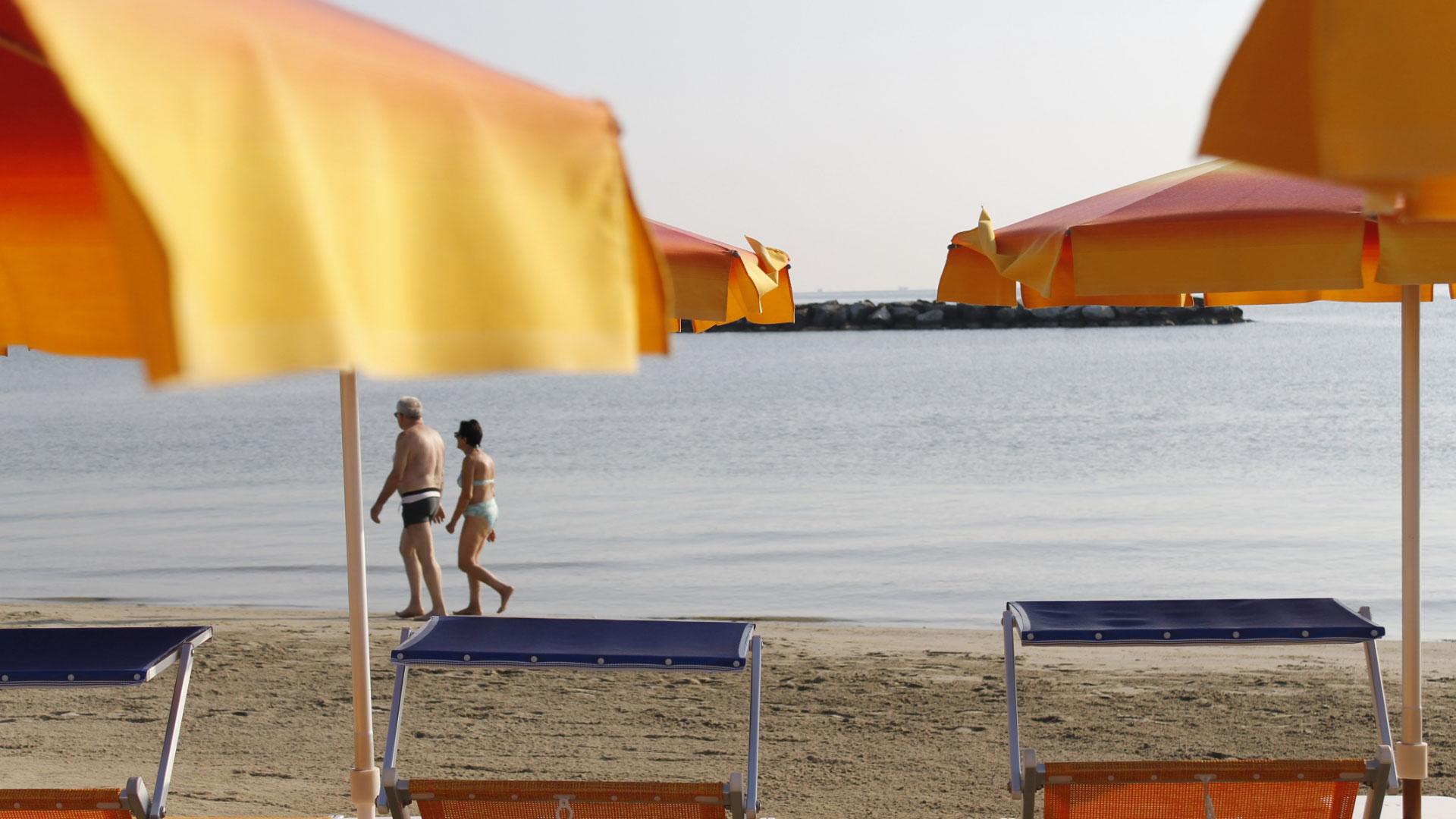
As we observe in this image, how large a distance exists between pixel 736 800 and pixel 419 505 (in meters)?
6.67

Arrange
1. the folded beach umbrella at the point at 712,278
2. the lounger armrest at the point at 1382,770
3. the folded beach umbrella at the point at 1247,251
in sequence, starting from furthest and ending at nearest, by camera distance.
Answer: the folded beach umbrella at the point at 712,278 → the lounger armrest at the point at 1382,770 → the folded beach umbrella at the point at 1247,251

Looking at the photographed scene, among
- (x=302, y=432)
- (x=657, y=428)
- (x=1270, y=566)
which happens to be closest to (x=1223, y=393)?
(x=657, y=428)

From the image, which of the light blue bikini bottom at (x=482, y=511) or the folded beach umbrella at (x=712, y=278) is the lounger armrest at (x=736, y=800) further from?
the light blue bikini bottom at (x=482, y=511)

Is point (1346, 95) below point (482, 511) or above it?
above

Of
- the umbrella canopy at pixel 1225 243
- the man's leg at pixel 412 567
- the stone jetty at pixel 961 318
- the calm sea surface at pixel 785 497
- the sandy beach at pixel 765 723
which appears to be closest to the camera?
the umbrella canopy at pixel 1225 243

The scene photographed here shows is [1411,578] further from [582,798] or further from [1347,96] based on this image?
[1347,96]

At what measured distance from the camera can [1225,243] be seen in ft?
11.2

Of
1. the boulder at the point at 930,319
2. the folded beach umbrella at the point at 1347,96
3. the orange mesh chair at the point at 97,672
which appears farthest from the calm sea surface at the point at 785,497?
the boulder at the point at 930,319

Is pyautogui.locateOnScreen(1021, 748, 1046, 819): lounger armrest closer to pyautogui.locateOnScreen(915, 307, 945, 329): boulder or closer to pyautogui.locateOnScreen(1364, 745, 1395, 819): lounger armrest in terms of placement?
pyautogui.locateOnScreen(1364, 745, 1395, 819): lounger armrest

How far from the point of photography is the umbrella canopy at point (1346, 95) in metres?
1.47

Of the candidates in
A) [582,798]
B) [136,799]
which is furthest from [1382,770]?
[136,799]

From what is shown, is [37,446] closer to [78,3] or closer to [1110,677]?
[1110,677]

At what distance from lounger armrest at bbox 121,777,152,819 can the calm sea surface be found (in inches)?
323

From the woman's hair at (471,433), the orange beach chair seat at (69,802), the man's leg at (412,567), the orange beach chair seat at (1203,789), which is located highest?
the woman's hair at (471,433)
